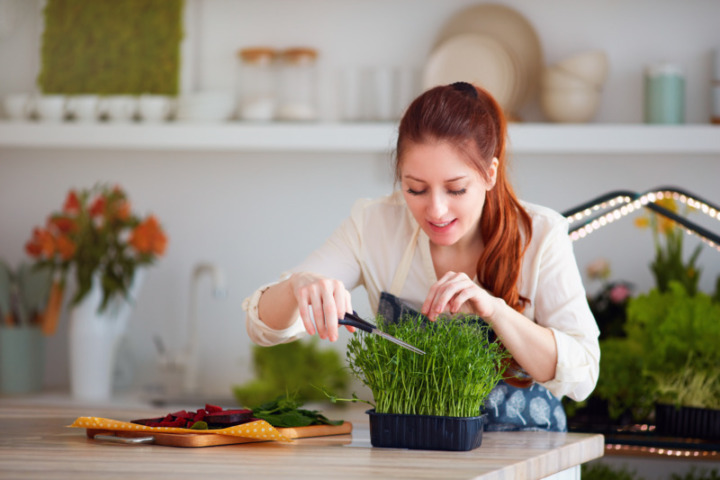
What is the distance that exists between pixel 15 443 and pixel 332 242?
0.78 m

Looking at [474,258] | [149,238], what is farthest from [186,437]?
[149,238]

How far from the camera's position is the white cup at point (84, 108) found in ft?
11.1

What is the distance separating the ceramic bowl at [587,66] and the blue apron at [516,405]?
1691mm

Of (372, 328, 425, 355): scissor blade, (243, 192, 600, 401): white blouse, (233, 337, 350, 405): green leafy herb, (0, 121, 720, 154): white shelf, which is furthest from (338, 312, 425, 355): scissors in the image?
(233, 337, 350, 405): green leafy herb

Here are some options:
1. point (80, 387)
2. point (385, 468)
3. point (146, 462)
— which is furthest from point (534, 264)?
point (80, 387)

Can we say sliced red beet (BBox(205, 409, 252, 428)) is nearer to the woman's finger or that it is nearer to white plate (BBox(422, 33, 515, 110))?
the woman's finger

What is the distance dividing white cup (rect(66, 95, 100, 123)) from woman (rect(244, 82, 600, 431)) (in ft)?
6.19

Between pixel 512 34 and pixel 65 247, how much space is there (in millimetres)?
1776

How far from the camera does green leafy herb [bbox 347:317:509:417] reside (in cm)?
119

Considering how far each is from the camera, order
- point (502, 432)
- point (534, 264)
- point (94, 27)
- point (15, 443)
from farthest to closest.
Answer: point (94, 27) → point (534, 264) → point (502, 432) → point (15, 443)

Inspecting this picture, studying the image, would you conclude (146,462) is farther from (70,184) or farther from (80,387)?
(70,184)

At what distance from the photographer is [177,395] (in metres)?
3.29

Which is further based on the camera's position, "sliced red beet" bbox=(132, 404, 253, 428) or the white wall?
the white wall

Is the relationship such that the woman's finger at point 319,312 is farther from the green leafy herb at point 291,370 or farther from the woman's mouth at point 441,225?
the green leafy herb at point 291,370
